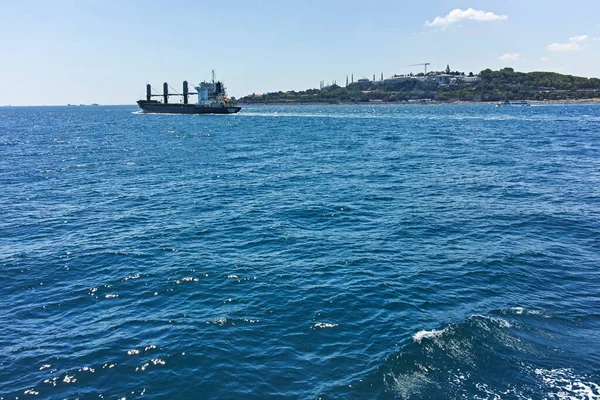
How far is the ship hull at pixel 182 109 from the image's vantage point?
171m

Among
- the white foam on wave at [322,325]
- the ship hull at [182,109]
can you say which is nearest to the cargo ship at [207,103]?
the ship hull at [182,109]

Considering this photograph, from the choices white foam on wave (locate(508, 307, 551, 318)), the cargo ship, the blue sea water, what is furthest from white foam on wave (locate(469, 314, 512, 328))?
the cargo ship

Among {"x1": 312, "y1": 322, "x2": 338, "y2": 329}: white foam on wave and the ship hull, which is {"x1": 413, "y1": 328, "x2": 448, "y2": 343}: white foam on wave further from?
the ship hull

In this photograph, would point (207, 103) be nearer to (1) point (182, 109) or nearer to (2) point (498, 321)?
(1) point (182, 109)

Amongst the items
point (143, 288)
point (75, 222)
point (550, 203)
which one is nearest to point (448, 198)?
point (550, 203)

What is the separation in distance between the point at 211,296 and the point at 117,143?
68.5 meters

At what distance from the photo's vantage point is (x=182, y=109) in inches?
7003

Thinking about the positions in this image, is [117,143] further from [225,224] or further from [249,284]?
[249,284]

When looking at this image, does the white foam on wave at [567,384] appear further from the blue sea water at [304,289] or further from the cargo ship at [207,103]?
the cargo ship at [207,103]

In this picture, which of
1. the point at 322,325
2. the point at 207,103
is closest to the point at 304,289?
the point at 322,325

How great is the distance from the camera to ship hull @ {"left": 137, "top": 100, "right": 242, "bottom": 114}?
171m

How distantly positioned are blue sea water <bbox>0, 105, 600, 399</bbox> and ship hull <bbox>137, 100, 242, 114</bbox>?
137387 mm

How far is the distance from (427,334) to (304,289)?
5.50 metres

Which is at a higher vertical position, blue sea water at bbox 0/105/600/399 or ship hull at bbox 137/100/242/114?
ship hull at bbox 137/100/242/114
